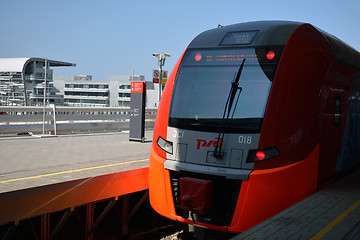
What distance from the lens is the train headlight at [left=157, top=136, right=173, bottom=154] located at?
19.9 feet

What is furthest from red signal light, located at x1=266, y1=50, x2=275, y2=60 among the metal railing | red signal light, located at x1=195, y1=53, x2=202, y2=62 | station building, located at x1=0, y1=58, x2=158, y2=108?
station building, located at x1=0, y1=58, x2=158, y2=108

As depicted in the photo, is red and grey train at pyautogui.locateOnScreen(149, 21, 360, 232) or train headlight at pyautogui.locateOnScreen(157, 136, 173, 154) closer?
red and grey train at pyautogui.locateOnScreen(149, 21, 360, 232)

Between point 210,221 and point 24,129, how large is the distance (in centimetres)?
992

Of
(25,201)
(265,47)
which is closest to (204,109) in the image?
(265,47)

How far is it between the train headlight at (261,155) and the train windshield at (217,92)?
0.28 metres

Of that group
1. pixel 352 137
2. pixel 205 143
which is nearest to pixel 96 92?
pixel 352 137

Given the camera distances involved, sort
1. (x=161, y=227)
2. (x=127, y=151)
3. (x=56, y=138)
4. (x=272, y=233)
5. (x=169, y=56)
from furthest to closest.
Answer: (x=169, y=56) → (x=56, y=138) → (x=127, y=151) → (x=161, y=227) → (x=272, y=233)

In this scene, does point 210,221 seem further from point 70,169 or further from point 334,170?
point 70,169

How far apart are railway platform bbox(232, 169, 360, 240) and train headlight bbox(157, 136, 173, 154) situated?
1.75 metres

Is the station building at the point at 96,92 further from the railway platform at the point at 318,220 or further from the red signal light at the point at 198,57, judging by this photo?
the railway platform at the point at 318,220

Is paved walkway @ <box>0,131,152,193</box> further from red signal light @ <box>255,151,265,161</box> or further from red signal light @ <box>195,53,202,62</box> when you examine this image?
red signal light @ <box>255,151,265,161</box>

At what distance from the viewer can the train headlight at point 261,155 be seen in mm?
5508

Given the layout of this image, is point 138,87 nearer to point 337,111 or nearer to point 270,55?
point 337,111

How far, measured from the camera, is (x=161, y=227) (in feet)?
31.0
